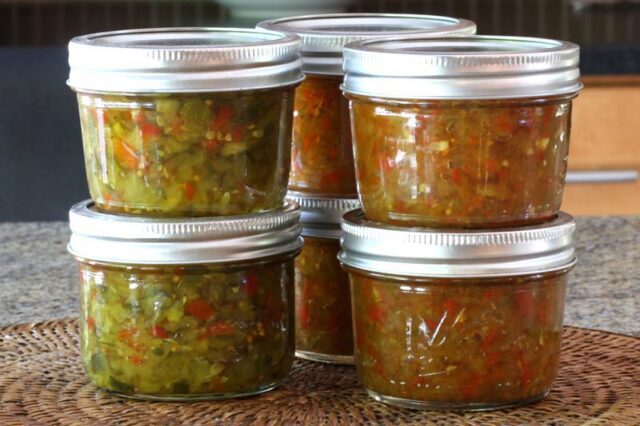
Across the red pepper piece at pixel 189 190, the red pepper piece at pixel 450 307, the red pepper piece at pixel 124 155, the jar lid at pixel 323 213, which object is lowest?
the red pepper piece at pixel 450 307

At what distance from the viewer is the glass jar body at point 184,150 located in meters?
0.95

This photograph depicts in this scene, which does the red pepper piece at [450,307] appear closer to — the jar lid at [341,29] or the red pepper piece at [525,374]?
the red pepper piece at [525,374]

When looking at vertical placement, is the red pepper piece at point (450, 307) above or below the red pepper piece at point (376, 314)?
above

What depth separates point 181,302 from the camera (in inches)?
38.4

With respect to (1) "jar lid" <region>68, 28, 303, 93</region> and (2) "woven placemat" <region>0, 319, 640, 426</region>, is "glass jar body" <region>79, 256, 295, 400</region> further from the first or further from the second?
(1) "jar lid" <region>68, 28, 303, 93</region>

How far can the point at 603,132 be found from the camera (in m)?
2.39

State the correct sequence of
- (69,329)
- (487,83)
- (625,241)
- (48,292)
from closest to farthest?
(487,83)
(69,329)
(48,292)
(625,241)

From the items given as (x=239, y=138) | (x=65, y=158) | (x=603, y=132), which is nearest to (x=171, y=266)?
(x=239, y=138)

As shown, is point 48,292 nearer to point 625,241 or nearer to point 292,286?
point 292,286

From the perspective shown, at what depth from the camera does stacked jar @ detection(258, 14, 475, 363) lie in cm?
108

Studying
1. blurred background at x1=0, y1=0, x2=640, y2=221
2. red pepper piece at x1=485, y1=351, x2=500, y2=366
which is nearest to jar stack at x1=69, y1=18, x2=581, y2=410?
red pepper piece at x1=485, y1=351, x2=500, y2=366

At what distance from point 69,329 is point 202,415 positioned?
30 cm

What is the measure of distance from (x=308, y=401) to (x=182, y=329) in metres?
0.11

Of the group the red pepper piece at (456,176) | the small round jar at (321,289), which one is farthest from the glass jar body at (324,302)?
the red pepper piece at (456,176)
